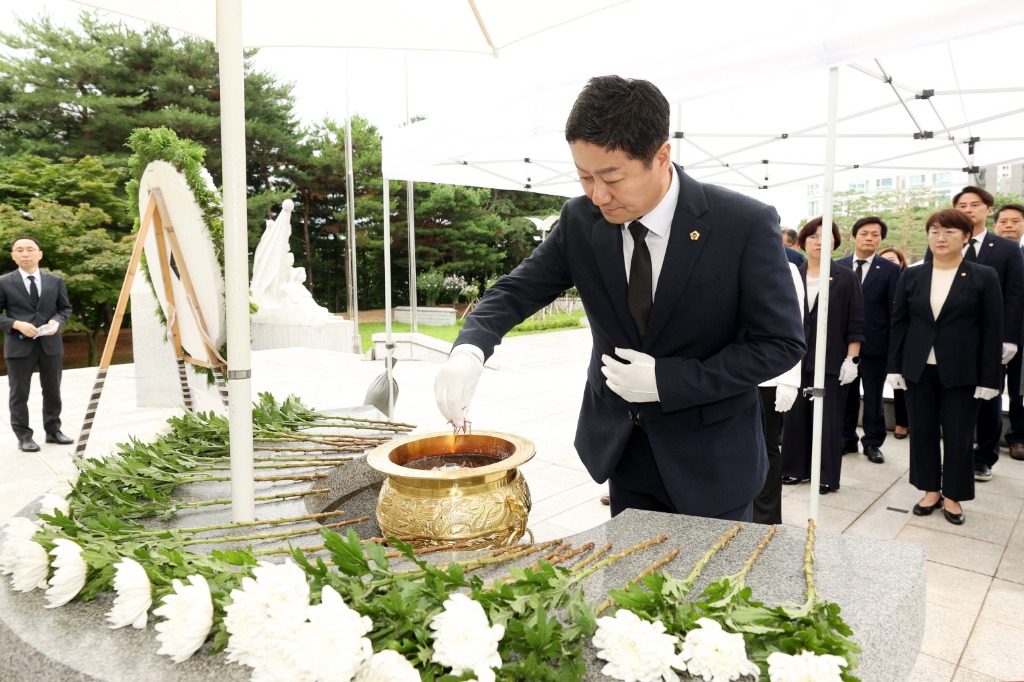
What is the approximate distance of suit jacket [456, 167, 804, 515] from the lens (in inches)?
56.9

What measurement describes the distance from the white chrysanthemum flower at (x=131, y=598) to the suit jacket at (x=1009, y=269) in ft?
18.5

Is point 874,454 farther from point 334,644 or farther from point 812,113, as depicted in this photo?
point 334,644

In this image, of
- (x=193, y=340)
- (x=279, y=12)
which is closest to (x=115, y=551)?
(x=193, y=340)

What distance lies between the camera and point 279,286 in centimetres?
1446

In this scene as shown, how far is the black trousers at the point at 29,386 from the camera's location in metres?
5.66

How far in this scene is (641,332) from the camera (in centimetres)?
158

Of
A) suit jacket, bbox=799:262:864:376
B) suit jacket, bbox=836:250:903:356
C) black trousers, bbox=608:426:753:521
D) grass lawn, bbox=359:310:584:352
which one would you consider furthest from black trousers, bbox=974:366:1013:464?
grass lawn, bbox=359:310:584:352

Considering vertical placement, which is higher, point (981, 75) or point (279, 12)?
point (981, 75)

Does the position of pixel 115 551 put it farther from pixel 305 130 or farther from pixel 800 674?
pixel 305 130

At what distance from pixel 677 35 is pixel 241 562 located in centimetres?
323

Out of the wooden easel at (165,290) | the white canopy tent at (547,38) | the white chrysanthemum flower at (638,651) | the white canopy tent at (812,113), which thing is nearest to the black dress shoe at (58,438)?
the white canopy tent at (812,113)

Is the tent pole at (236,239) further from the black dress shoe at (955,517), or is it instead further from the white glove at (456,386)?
the black dress shoe at (955,517)

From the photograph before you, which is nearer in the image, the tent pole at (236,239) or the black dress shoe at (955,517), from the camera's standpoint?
the tent pole at (236,239)

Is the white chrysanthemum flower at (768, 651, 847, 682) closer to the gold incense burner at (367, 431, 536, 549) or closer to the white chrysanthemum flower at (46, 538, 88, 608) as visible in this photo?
the gold incense burner at (367, 431, 536, 549)
